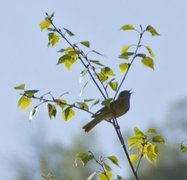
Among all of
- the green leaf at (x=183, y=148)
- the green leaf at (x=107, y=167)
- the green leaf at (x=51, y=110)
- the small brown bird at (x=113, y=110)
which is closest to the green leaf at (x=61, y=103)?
the green leaf at (x=51, y=110)

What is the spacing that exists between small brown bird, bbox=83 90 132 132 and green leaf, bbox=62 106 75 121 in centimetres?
9

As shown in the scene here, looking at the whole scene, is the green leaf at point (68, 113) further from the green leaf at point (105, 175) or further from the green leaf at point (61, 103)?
the green leaf at point (105, 175)

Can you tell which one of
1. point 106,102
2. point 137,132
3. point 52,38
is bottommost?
point 137,132

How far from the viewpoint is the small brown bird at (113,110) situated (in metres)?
2.75

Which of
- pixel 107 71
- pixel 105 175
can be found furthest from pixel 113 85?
pixel 105 175

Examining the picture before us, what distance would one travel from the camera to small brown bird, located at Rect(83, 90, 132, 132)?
108 inches

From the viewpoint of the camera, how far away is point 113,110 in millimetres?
2699

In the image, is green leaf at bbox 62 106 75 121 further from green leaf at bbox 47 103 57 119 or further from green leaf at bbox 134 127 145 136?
green leaf at bbox 134 127 145 136

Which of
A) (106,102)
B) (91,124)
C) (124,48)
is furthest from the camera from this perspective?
(91,124)

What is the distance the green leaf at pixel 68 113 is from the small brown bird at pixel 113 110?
0.09 m

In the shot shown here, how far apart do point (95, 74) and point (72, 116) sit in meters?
0.15

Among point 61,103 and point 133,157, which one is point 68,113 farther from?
point 133,157

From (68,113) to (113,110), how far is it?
139 mm

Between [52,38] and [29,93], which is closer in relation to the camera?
[29,93]
